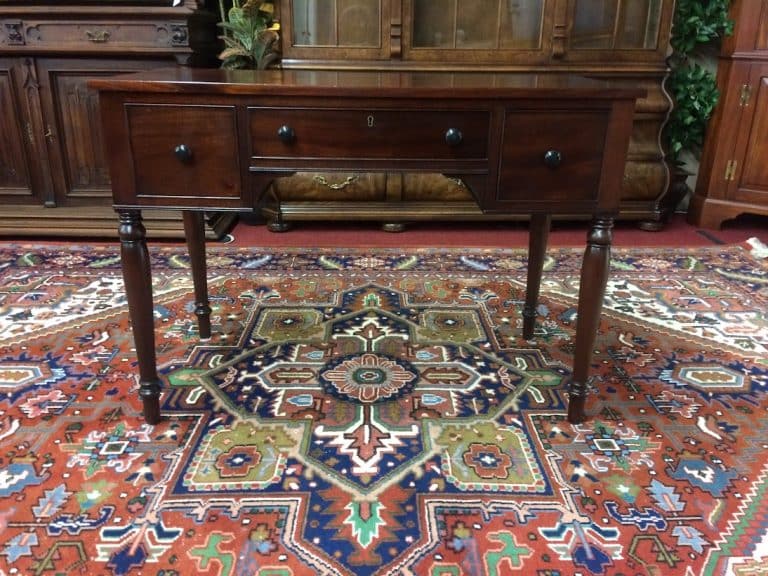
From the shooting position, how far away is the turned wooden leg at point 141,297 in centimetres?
148

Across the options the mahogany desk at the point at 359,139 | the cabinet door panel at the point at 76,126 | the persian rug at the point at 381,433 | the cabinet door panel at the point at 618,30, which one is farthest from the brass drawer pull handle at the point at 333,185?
the mahogany desk at the point at 359,139

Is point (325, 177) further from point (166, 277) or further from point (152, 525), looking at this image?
point (152, 525)

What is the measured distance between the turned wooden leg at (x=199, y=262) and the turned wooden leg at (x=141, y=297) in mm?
441

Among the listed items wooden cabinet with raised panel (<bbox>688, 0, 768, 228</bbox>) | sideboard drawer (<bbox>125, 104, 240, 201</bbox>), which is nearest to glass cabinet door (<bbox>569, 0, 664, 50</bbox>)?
wooden cabinet with raised panel (<bbox>688, 0, 768, 228</bbox>)

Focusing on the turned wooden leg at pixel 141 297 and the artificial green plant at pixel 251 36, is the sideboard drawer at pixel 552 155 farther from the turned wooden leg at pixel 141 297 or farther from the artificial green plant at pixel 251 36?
the artificial green plant at pixel 251 36

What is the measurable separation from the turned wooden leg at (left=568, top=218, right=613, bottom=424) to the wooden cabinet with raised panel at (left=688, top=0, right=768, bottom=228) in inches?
92.3

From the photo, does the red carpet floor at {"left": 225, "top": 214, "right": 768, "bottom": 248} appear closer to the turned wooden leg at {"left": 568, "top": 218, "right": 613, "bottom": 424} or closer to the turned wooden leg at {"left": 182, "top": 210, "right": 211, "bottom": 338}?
the turned wooden leg at {"left": 182, "top": 210, "right": 211, "bottom": 338}

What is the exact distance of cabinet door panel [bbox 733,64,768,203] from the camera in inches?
126

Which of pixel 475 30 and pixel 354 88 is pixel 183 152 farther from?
pixel 475 30

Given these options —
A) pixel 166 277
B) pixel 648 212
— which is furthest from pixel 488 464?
pixel 648 212

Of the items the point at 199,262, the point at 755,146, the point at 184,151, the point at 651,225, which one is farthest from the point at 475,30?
the point at 184,151

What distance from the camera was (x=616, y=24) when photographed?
319cm

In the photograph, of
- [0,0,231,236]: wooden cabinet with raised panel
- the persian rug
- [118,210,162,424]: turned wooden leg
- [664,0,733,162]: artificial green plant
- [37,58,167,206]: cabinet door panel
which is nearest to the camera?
the persian rug

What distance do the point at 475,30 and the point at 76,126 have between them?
6.90 ft
